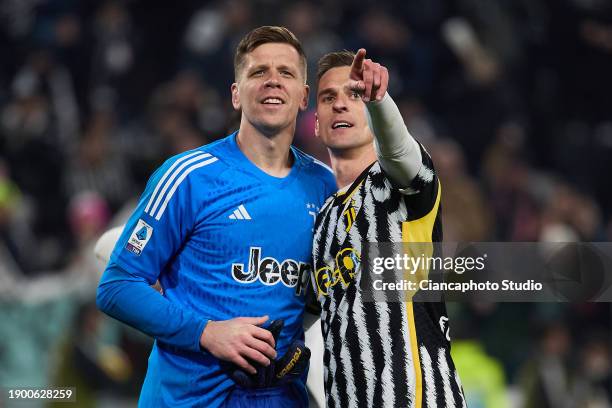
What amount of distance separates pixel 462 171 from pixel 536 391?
1944 millimetres

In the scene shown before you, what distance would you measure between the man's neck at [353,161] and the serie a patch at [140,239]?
75 cm

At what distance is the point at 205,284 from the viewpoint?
10.9 feet

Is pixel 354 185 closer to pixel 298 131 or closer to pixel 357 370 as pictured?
pixel 357 370

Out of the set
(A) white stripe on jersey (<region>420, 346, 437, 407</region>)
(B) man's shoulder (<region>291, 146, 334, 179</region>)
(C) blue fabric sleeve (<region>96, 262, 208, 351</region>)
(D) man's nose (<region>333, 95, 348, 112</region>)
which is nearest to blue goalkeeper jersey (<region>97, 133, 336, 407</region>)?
(C) blue fabric sleeve (<region>96, 262, 208, 351</region>)

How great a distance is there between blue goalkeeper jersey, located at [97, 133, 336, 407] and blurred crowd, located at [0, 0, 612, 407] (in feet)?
13.1

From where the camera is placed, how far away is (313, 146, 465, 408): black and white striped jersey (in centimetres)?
307

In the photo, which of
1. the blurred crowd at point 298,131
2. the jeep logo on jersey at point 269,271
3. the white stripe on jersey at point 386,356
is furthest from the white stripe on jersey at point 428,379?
the blurred crowd at point 298,131

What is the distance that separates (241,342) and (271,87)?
0.92 m

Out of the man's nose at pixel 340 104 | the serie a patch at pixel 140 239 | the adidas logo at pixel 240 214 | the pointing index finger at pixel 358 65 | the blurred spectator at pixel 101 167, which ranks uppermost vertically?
the blurred spectator at pixel 101 167

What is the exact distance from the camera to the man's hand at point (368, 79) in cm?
292

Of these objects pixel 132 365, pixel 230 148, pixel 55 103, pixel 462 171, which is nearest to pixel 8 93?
pixel 55 103

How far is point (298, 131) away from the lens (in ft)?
26.4

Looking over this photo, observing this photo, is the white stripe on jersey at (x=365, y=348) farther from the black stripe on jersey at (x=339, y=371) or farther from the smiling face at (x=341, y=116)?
the smiling face at (x=341, y=116)

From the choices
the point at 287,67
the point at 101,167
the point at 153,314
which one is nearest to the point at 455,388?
the point at 153,314
